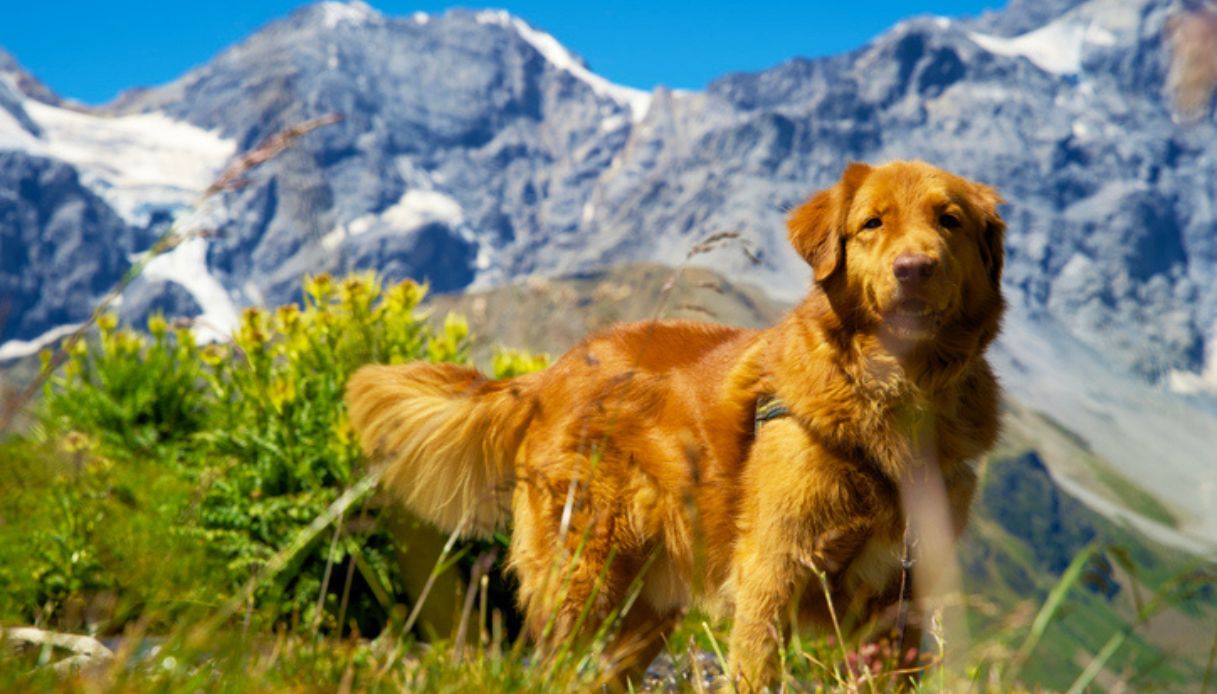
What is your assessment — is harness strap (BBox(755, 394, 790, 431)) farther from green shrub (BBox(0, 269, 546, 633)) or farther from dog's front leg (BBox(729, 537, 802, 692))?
green shrub (BBox(0, 269, 546, 633))

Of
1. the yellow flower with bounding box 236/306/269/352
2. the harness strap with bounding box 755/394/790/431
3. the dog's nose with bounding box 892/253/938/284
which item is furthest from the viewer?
the yellow flower with bounding box 236/306/269/352

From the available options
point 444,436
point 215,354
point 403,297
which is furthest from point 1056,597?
point 215,354

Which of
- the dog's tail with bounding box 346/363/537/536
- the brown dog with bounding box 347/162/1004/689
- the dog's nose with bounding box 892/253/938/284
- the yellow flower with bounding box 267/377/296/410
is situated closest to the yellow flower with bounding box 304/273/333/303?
the yellow flower with bounding box 267/377/296/410

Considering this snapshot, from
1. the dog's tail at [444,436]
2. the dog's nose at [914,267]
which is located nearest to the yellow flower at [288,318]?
the dog's tail at [444,436]

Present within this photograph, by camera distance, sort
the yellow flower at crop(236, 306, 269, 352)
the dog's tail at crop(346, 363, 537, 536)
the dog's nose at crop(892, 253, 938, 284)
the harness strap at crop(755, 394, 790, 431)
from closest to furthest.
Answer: the dog's nose at crop(892, 253, 938, 284)
the harness strap at crop(755, 394, 790, 431)
the dog's tail at crop(346, 363, 537, 536)
the yellow flower at crop(236, 306, 269, 352)

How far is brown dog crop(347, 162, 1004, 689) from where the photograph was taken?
3.80m

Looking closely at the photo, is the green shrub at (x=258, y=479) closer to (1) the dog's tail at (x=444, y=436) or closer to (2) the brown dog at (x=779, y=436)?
(1) the dog's tail at (x=444, y=436)

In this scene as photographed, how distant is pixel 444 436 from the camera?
4824 millimetres

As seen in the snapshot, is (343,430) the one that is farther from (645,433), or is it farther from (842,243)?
(842,243)

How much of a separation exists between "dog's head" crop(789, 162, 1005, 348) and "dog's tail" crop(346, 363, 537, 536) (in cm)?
154

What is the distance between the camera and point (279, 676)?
2.60 meters

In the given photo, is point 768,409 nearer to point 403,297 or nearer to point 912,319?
point 912,319

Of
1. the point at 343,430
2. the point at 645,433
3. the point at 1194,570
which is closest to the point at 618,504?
the point at 645,433

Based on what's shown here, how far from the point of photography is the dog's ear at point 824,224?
4094mm
